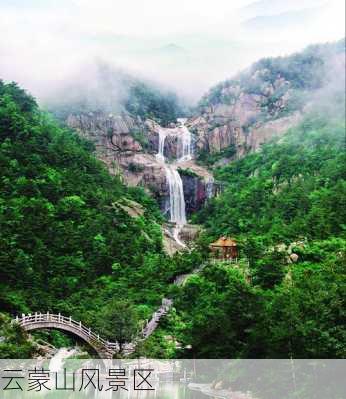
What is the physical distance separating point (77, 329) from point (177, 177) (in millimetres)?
46194

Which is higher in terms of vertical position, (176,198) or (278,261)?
(176,198)

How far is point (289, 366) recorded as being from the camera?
84.1ft

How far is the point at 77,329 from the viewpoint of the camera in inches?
1314

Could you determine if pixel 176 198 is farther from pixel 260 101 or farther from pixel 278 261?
pixel 278 261

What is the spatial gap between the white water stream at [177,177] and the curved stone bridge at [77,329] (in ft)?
98.6

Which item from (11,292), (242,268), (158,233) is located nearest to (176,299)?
(242,268)

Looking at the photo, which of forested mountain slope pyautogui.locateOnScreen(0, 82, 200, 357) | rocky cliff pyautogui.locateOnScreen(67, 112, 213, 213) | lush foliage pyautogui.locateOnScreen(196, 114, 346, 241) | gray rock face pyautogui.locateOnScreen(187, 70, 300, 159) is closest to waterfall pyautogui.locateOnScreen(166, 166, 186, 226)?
rocky cliff pyautogui.locateOnScreen(67, 112, 213, 213)

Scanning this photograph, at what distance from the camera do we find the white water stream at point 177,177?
7575 centimetres

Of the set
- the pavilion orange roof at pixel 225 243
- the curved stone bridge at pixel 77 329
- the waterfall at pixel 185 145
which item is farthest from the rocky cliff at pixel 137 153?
the curved stone bridge at pixel 77 329

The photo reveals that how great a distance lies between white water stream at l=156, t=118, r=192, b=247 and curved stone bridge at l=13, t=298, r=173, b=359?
30053 millimetres

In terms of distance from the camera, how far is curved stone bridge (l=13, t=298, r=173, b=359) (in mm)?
31500

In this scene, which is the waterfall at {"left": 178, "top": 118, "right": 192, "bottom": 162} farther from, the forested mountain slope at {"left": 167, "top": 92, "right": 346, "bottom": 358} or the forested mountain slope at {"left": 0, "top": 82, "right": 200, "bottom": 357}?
the forested mountain slope at {"left": 0, "top": 82, "right": 200, "bottom": 357}

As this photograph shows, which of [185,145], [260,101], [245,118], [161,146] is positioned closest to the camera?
[161,146]

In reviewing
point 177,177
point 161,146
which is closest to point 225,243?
point 177,177
